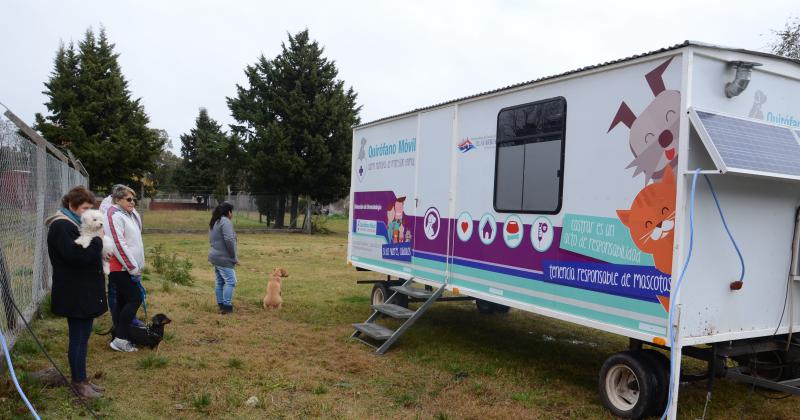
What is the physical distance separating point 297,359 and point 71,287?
251cm

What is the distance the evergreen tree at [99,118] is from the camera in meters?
23.4

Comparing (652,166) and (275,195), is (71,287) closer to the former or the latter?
(652,166)

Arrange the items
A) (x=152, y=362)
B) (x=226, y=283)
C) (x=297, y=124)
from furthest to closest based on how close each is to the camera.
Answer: (x=297, y=124), (x=226, y=283), (x=152, y=362)

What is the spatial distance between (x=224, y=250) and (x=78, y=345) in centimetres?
358

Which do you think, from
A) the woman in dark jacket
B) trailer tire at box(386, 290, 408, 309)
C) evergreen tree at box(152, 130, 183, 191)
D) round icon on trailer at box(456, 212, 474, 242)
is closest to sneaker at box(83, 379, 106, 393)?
the woman in dark jacket

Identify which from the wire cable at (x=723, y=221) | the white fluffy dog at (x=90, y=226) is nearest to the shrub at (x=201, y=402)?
the white fluffy dog at (x=90, y=226)

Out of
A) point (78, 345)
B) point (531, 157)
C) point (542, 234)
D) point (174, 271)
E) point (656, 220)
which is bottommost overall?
point (174, 271)

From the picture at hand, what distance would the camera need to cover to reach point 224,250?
7.98 meters

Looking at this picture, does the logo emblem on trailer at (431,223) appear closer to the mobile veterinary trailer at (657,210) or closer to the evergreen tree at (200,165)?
the mobile veterinary trailer at (657,210)

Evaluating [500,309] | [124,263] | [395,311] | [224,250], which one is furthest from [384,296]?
[124,263]

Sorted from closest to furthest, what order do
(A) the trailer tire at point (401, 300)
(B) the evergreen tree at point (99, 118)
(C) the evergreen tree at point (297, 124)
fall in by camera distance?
(A) the trailer tire at point (401, 300)
(B) the evergreen tree at point (99, 118)
(C) the evergreen tree at point (297, 124)

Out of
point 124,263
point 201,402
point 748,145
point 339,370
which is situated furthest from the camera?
point 339,370

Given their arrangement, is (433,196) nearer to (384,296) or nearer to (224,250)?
(384,296)

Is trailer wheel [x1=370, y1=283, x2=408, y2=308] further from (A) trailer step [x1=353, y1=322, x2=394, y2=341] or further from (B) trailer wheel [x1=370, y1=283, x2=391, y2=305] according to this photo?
(A) trailer step [x1=353, y1=322, x2=394, y2=341]
